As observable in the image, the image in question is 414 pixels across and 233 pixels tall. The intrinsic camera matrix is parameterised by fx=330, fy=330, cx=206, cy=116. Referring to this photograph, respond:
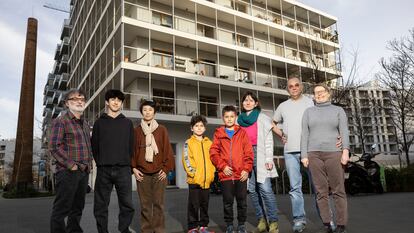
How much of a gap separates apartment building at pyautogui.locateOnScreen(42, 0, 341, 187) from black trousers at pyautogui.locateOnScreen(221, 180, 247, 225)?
13.0 meters

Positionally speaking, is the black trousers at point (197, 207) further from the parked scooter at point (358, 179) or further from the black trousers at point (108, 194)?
the parked scooter at point (358, 179)

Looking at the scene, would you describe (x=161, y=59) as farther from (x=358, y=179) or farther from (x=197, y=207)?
(x=197, y=207)

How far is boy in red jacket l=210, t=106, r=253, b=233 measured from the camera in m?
4.20

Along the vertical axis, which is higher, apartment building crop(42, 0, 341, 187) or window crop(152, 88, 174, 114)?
apartment building crop(42, 0, 341, 187)

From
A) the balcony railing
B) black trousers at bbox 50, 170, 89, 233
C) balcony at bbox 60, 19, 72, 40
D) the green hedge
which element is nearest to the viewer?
black trousers at bbox 50, 170, 89, 233

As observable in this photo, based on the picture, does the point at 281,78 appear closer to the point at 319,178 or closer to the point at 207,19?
the point at 207,19

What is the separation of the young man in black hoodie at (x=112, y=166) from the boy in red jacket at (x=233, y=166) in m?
1.13

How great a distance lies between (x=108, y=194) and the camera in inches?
156

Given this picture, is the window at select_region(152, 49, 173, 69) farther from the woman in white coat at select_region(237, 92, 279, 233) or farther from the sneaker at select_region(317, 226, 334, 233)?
the sneaker at select_region(317, 226, 334, 233)

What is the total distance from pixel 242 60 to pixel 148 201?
21.9m

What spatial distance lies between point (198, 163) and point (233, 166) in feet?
1.56

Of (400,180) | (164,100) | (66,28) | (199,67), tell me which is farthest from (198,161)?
(66,28)

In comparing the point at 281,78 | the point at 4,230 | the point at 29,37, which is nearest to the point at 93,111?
the point at 29,37

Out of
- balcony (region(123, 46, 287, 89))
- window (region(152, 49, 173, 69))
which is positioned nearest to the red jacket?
balcony (region(123, 46, 287, 89))
